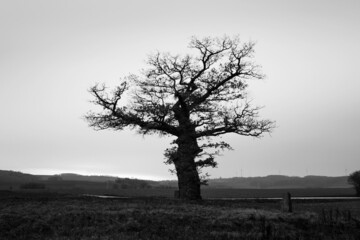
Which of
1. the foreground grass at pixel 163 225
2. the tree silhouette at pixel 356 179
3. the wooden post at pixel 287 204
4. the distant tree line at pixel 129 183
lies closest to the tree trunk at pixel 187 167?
the wooden post at pixel 287 204

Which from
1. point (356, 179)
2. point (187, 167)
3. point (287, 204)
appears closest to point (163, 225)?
point (287, 204)

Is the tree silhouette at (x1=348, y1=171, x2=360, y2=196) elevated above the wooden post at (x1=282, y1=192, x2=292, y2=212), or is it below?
above

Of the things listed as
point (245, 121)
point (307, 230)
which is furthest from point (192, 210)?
point (245, 121)

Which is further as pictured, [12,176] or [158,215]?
[12,176]

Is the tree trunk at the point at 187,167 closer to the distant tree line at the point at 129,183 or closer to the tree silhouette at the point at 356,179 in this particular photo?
the tree silhouette at the point at 356,179

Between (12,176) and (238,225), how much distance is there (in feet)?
628

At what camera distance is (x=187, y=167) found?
32625 mm

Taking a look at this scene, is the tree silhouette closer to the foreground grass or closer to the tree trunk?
the tree trunk

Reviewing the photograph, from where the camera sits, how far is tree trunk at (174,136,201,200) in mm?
32312

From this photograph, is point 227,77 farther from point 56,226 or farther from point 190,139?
point 56,226

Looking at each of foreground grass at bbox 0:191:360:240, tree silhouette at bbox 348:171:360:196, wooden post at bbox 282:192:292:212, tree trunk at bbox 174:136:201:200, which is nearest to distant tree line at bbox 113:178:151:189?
tree silhouette at bbox 348:171:360:196

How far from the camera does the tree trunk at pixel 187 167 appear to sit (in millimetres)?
32312

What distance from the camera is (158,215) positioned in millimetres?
18750

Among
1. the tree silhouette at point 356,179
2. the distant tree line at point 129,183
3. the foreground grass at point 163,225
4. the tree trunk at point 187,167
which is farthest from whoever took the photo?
the distant tree line at point 129,183
